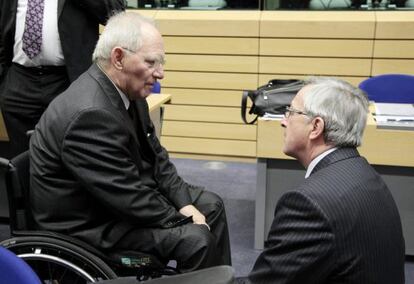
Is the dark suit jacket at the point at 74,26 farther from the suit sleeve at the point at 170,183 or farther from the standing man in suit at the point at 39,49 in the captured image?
the suit sleeve at the point at 170,183

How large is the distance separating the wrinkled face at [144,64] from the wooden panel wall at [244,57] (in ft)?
7.85

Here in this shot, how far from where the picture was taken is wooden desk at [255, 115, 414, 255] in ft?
7.77

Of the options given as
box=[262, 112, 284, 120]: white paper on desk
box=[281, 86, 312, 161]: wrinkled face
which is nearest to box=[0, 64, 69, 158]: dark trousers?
box=[262, 112, 284, 120]: white paper on desk

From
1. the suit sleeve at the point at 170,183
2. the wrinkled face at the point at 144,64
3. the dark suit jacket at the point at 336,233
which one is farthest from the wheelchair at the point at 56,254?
the dark suit jacket at the point at 336,233

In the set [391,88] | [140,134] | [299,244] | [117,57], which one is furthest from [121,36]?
[391,88]

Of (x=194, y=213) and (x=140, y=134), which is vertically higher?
(x=140, y=134)

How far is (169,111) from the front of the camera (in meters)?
4.32

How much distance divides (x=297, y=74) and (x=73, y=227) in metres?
2.78

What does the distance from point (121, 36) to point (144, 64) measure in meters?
0.12

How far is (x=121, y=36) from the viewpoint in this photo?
5.40ft

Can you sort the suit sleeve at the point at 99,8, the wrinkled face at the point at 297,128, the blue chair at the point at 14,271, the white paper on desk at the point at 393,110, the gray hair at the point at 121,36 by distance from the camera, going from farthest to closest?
the white paper on desk at the point at 393,110 → the suit sleeve at the point at 99,8 → the gray hair at the point at 121,36 → the wrinkled face at the point at 297,128 → the blue chair at the point at 14,271

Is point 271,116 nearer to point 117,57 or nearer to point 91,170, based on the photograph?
point 117,57

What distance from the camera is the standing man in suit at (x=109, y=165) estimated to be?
1.53 metres

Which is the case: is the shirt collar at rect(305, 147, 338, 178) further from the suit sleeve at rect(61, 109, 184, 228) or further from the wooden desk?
the wooden desk
